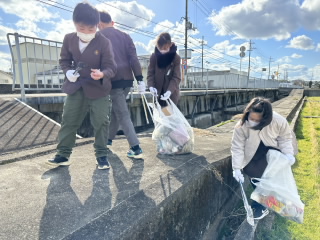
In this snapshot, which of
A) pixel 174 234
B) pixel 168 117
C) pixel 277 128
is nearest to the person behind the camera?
pixel 174 234

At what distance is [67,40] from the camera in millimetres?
2213

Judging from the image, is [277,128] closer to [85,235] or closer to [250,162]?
[250,162]

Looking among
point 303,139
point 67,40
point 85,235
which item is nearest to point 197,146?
point 67,40

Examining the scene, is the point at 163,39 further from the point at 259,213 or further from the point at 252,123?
the point at 259,213

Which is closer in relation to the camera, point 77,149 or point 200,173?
point 200,173

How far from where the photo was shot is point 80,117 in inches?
91.6

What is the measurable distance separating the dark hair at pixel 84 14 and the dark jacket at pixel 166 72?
1.02 m

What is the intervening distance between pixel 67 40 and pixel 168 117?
1356mm

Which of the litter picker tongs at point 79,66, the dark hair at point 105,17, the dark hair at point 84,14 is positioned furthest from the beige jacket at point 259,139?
the dark hair at point 105,17

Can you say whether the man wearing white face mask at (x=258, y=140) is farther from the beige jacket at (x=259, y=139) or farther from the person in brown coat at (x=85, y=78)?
the person in brown coat at (x=85, y=78)

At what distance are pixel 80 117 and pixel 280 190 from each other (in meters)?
2.01

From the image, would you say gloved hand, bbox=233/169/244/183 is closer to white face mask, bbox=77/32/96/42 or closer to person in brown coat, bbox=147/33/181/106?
person in brown coat, bbox=147/33/181/106

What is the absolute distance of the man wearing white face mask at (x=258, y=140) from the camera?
2.33 meters

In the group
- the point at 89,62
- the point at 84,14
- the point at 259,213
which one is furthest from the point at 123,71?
the point at 259,213
